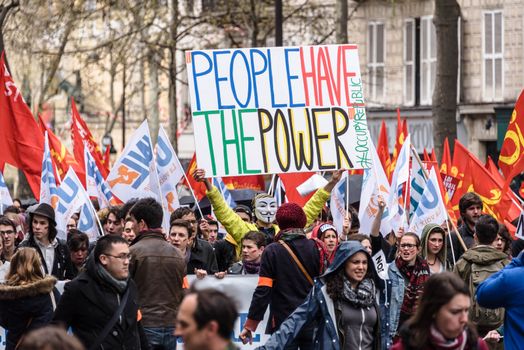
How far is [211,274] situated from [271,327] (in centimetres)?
177

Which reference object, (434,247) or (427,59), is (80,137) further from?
(427,59)

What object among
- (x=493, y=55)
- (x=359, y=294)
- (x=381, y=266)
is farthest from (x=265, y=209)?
(x=493, y=55)

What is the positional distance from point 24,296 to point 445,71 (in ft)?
47.8

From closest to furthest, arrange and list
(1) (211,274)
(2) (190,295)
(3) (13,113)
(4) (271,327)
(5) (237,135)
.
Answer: (2) (190,295) → (4) (271,327) → (1) (211,274) → (5) (237,135) → (3) (13,113)

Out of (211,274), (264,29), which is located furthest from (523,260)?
(264,29)

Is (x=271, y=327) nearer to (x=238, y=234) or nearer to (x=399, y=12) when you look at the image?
(x=238, y=234)

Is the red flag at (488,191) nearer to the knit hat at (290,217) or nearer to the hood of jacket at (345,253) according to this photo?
the knit hat at (290,217)

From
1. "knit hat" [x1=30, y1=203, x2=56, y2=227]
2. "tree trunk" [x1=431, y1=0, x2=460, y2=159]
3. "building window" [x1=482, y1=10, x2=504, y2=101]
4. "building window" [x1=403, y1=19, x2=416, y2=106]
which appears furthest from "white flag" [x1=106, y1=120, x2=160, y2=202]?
"building window" [x1=403, y1=19, x2=416, y2=106]

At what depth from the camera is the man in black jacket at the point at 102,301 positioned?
8.23 metres

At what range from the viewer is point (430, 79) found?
35.1 m

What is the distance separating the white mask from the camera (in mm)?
12336

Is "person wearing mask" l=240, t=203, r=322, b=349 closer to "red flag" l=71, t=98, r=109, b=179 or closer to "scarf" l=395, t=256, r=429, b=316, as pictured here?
"scarf" l=395, t=256, r=429, b=316

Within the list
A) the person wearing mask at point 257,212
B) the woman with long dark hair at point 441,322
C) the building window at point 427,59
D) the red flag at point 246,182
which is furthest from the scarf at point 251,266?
the building window at point 427,59

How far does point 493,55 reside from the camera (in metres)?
34.1
